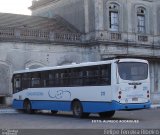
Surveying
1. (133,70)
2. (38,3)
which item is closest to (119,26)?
(38,3)

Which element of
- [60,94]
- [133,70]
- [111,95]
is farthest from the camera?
[60,94]

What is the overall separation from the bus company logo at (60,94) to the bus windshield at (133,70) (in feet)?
12.7

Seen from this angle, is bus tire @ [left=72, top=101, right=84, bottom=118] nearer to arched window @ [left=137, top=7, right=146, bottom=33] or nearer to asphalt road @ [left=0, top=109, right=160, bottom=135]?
asphalt road @ [left=0, top=109, right=160, bottom=135]

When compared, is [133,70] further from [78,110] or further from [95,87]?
[78,110]

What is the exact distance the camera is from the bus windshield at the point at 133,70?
2236cm

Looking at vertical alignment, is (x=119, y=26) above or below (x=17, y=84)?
above

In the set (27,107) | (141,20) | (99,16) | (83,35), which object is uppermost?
(141,20)

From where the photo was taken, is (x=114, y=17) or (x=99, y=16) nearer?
(x=99, y=16)

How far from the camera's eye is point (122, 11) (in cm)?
4062

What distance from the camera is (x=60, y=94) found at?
2570 centimetres

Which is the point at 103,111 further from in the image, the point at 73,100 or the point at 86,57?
the point at 86,57

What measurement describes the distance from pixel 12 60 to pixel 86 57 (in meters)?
6.98

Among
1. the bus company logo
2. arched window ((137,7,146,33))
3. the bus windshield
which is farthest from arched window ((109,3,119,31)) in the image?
the bus windshield

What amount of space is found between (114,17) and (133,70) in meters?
18.2
